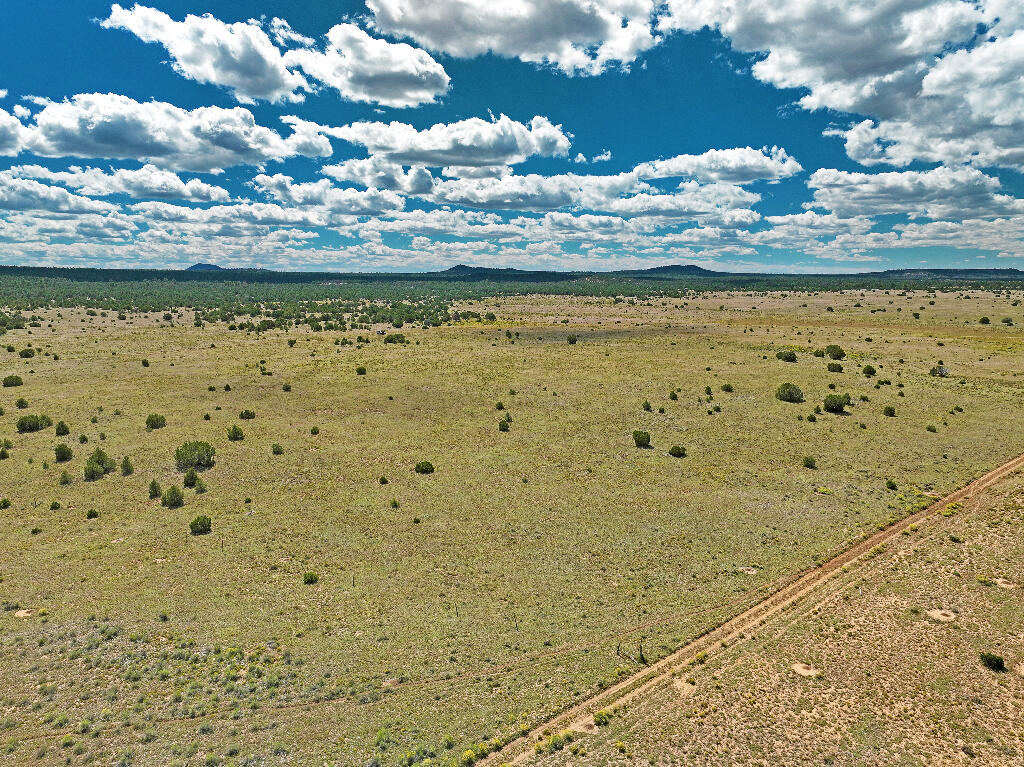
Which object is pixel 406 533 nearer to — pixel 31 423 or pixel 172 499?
pixel 172 499

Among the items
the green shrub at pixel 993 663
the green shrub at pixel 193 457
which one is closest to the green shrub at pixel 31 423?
the green shrub at pixel 193 457

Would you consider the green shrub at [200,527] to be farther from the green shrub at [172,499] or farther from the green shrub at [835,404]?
the green shrub at [835,404]

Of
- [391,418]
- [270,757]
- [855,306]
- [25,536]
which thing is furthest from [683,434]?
[855,306]

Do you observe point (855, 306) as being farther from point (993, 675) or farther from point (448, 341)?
point (993, 675)

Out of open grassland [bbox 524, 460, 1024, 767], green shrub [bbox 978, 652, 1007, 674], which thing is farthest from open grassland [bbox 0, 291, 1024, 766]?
green shrub [bbox 978, 652, 1007, 674]

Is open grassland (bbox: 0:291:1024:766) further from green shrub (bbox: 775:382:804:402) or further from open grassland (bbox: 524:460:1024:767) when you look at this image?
green shrub (bbox: 775:382:804:402)
